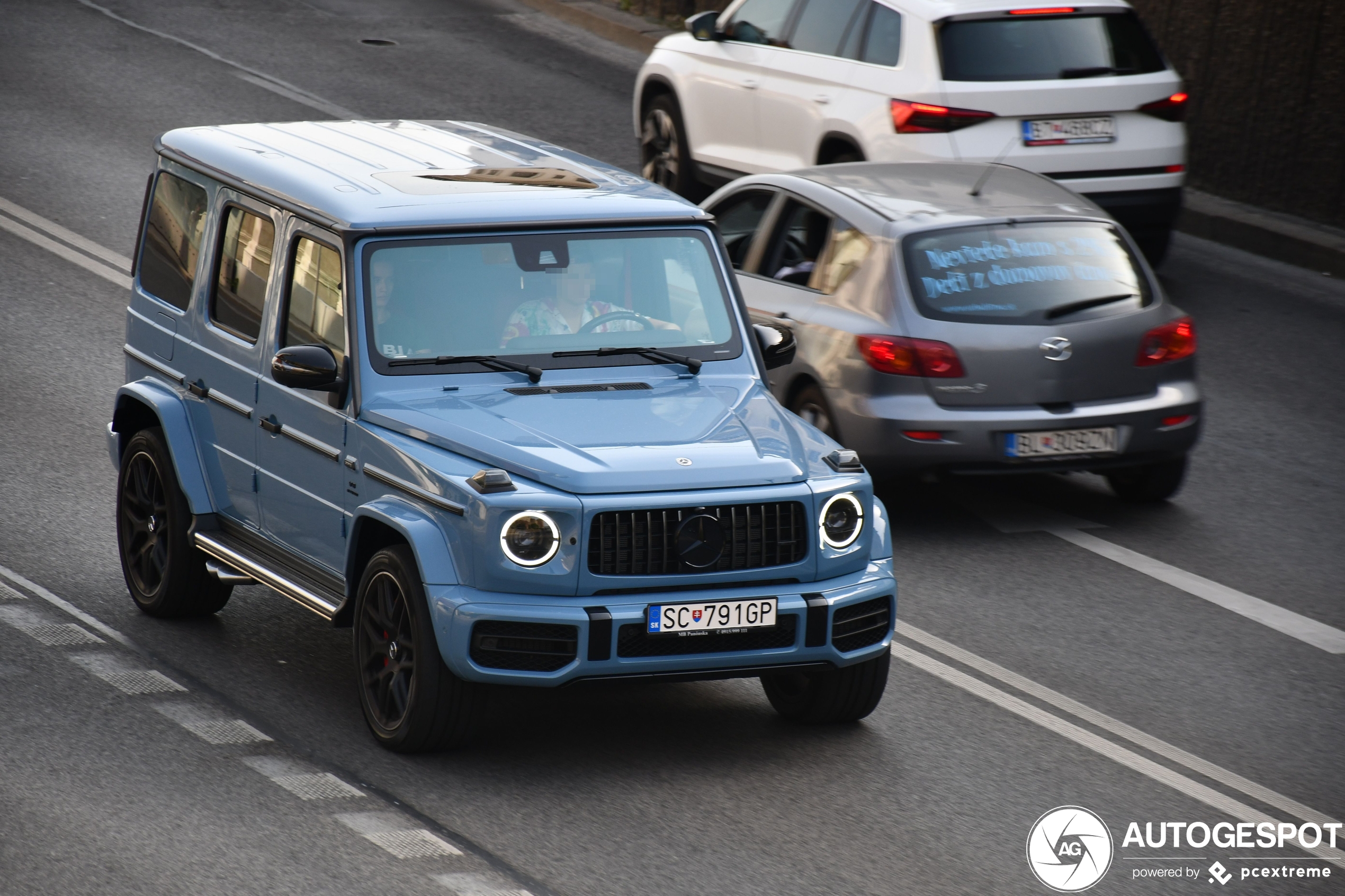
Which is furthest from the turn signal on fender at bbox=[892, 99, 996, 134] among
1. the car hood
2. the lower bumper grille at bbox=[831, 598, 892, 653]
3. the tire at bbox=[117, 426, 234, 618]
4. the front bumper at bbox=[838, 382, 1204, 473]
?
the lower bumper grille at bbox=[831, 598, 892, 653]

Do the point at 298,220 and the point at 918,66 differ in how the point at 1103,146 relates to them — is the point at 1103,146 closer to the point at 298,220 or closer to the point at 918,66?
the point at 918,66

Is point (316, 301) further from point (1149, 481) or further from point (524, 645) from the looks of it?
point (1149, 481)

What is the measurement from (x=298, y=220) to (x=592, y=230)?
1116mm

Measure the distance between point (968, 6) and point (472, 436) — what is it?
826 centimetres

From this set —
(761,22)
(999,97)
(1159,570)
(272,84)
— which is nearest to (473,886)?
(1159,570)

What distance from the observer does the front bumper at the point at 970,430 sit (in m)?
9.52

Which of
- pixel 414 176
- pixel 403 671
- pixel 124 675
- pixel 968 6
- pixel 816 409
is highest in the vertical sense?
pixel 414 176

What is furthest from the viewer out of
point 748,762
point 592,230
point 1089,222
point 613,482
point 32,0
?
point 32,0

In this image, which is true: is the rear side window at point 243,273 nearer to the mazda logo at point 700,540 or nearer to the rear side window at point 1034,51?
the mazda logo at point 700,540

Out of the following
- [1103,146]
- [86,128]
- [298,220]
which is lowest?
[86,128]

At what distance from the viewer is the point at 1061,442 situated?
959 centimetres

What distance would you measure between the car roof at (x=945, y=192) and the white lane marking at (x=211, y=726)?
4359 mm

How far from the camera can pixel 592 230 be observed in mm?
7422

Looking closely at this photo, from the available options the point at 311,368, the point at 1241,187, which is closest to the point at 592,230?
the point at 311,368
